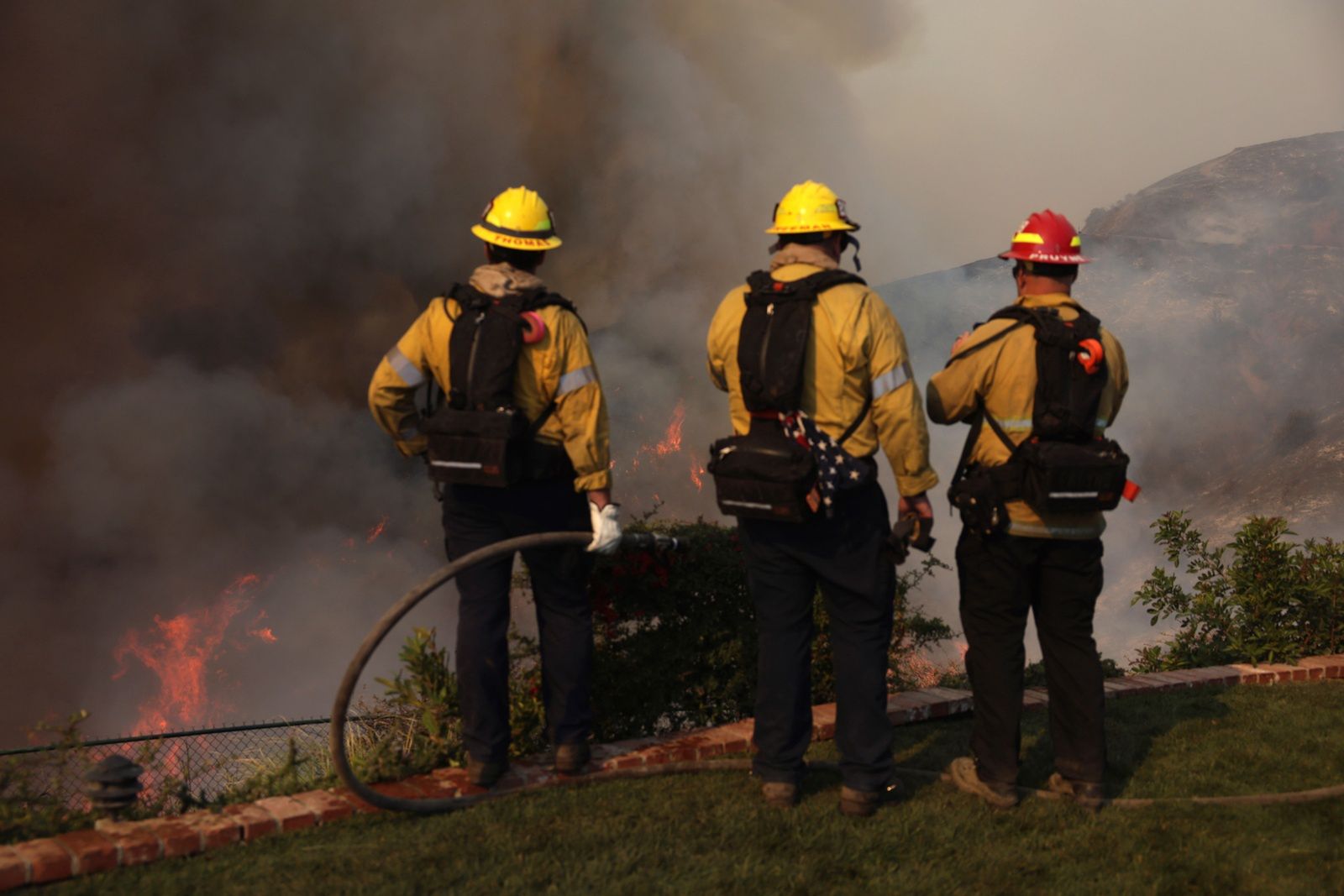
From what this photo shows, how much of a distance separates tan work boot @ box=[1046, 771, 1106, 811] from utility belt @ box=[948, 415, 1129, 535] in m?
1.04

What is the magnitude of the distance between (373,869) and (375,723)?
1614 millimetres

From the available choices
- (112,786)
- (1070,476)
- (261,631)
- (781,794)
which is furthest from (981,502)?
(261,631)

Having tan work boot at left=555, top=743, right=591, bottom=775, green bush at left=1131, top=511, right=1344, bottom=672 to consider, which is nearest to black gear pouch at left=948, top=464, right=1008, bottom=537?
tan work boot at left=555, top=743, right=591, bottom=775

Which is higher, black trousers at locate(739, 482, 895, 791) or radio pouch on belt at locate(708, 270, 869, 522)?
radio pouch on belt at locate(708, 270, 869, 522)

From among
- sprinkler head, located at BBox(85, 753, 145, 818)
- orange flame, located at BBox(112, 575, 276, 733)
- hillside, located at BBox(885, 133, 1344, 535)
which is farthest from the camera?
hillside, located at BBox(885, 133, 1344, 535)

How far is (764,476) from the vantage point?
155 inches

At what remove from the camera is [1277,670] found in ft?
21.5

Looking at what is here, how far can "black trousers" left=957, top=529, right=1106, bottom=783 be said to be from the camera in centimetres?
423

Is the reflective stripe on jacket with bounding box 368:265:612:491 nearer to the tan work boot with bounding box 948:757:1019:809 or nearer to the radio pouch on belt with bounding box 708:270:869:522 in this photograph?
the radio pouch on belt with bounding box 708:270:869:522

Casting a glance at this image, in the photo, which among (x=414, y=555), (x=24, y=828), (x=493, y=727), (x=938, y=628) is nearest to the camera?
(x=24, y=828)

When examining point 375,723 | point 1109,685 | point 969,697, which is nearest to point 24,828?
point 375,723

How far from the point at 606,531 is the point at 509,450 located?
1.57 ft

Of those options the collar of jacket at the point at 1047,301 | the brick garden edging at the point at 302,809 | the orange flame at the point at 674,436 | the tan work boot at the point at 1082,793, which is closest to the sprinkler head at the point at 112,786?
the brick garden edging at the point at 302,809

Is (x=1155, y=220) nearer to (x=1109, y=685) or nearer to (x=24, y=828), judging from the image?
(x=1109, y=685)
